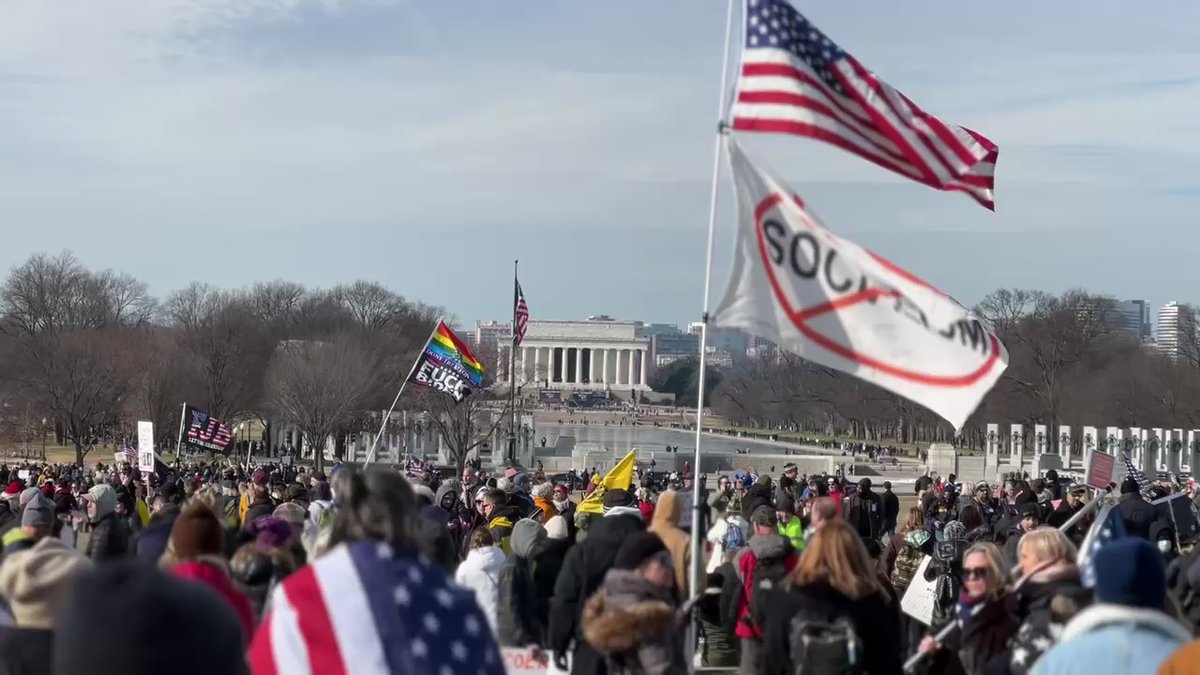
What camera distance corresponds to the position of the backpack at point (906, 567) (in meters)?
11.9

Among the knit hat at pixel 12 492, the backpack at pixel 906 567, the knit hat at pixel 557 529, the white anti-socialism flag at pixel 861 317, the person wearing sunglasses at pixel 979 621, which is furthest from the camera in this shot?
the knit hat at pixel 12 492

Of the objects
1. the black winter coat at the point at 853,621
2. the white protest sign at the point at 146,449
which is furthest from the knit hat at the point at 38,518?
the white protest sign at the point at 146,449

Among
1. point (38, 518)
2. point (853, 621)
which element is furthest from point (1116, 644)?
point (38, 518)

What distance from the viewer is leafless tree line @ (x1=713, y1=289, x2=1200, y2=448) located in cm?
7238

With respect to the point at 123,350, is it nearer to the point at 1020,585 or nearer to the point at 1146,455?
the point at 1146,455

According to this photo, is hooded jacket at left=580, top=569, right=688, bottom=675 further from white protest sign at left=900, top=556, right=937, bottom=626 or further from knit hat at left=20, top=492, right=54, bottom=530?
white protest sign at left=900, top=556, right=937, bottom=626

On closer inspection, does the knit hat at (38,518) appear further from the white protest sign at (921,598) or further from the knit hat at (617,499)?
the white protest sign at (921,598)

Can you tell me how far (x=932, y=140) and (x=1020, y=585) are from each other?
2.51 meters

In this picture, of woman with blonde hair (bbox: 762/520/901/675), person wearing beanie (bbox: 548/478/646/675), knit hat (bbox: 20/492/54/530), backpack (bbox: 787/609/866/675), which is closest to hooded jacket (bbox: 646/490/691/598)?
person wearing beanie (bbox: 548/478/646/675)

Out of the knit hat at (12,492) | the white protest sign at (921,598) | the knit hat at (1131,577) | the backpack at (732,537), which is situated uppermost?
the knit hat at (1131,577)

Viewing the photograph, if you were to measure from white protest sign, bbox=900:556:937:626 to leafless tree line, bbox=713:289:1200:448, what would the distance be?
189 ft

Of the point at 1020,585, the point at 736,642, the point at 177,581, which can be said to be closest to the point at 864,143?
the point at 1020,585

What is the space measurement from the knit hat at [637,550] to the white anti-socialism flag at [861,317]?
1.11 m

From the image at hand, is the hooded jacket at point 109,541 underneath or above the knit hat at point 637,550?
underneath
